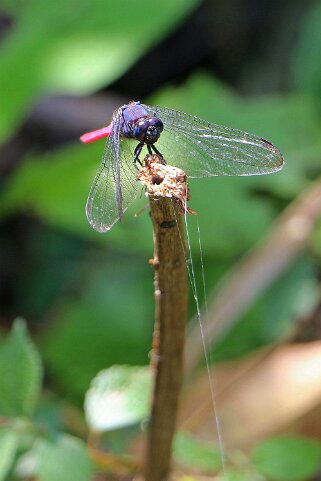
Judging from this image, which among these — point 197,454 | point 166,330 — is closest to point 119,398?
point 197,454

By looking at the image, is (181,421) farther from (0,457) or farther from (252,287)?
(0,457)

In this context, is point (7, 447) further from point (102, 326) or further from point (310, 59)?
point (310, 59)

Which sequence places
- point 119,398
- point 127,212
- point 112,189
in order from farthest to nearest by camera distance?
point 127,212
point 119,398
point 112,189

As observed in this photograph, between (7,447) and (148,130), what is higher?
(148,130)

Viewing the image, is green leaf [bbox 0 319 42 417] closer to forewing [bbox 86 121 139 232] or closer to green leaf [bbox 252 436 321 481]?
forewing [bbox 86 121 139 232]

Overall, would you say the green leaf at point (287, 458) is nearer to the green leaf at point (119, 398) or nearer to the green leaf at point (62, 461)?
the green leaf at point (119, 398)

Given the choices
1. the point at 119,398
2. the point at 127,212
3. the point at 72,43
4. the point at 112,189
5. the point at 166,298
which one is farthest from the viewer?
the point at 72,43

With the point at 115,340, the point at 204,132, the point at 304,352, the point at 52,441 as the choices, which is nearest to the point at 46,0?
the point at 115,340
